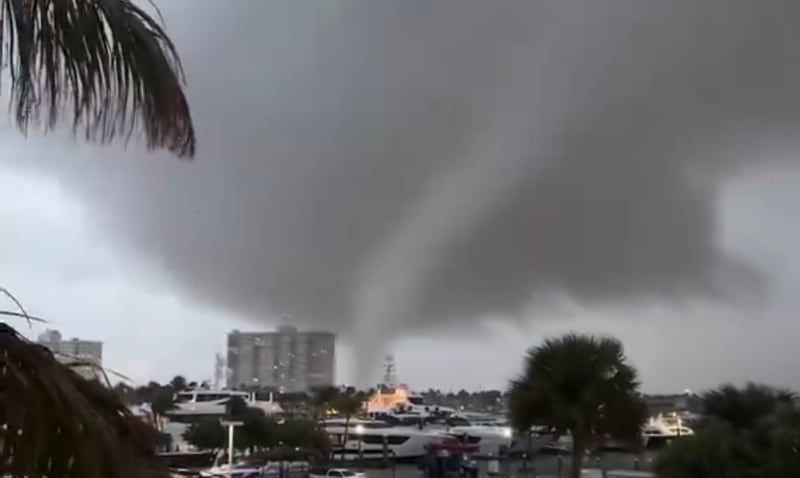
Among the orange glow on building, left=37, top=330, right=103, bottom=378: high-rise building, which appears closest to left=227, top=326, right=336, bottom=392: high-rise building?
the orange glow on building

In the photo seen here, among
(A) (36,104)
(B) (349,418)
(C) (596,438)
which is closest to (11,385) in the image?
(A) (36,104)

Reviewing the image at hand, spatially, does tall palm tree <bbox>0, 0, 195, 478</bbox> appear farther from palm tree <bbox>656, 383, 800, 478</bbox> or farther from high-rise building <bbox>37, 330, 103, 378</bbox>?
palm tree <bbox>656, 383, 800, 478</bbox>

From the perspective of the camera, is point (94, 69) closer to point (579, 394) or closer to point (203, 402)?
point (579, 394)

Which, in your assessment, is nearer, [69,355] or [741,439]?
[69,355]

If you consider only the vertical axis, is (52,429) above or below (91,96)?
below

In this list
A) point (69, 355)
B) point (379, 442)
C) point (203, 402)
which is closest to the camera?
point (69, 355)

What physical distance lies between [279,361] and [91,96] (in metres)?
80.6

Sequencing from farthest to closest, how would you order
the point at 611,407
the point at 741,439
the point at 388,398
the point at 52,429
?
the point at 388,398 → the point at 611,407 → the point at 741,439 → the point at 52,429

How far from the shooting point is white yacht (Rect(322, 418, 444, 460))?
146ft

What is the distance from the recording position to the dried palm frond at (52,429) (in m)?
1.15

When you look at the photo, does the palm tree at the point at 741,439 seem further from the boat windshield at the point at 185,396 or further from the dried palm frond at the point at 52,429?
the boat windshield at the point at 185,396

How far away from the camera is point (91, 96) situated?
59.8 inches

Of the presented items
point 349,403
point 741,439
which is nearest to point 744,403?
point 741,439

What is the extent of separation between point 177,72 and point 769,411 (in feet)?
34.8
